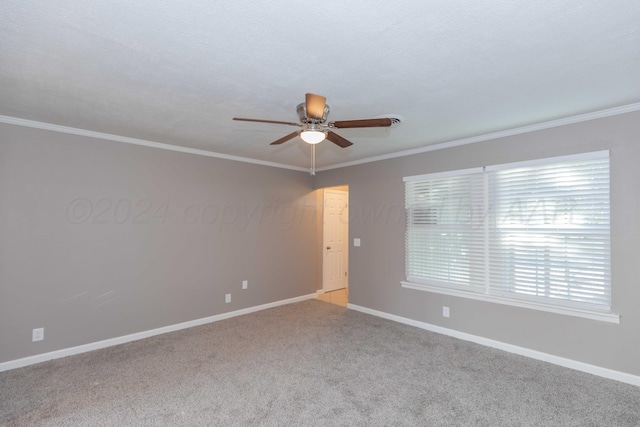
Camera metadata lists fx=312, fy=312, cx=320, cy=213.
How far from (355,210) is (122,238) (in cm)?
332

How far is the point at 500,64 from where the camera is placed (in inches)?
79.7

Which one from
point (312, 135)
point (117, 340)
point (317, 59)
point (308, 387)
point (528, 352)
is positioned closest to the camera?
point (317, 59)

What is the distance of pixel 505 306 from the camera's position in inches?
139

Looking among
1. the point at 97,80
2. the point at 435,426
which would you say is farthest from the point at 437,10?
the point at 435,426

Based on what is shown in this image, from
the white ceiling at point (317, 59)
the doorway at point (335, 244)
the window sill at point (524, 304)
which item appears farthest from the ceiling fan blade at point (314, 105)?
the doorway at point (335, 244)

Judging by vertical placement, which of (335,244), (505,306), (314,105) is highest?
(314,105)

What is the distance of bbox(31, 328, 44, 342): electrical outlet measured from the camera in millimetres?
3180

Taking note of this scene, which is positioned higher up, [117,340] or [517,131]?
[517,131]

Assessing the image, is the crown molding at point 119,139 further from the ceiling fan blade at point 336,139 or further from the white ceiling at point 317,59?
the ceiling fan blade at point 336,139

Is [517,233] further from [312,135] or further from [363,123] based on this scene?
[312,135]

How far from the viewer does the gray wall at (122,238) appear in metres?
3.14

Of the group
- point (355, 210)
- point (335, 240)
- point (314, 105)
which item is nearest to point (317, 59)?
point (314, 105)

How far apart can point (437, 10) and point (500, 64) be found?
784mm

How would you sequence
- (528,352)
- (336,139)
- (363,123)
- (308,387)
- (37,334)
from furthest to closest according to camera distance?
(528,352), (37,334), (308,387), (336,139), (363,123)
